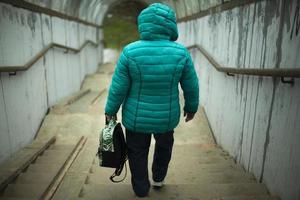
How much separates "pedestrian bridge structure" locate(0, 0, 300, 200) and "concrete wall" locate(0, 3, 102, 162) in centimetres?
2

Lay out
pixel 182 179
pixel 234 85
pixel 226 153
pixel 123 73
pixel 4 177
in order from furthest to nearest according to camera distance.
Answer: pixel 226 153 < pixel 234 85 < pixel 182 179 < pixel 4 177 < pixel 123 73

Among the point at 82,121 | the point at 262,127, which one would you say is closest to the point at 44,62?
the point at 82,121

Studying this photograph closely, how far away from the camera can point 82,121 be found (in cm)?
519

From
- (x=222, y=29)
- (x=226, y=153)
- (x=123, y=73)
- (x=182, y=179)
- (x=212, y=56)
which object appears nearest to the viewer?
(x=123, y=73)

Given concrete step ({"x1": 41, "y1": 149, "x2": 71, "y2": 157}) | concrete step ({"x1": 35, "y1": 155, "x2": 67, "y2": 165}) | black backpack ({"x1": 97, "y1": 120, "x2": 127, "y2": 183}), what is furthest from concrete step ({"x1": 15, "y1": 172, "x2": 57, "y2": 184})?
black backpack ({"x1": 97, "y1": 120, "x2": 127, "y2": 183})

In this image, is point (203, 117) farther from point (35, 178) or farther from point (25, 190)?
point (25, 190)

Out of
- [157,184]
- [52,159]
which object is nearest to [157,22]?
[157,184]

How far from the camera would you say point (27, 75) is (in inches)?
166

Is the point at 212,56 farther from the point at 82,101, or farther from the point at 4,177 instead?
the point at 4,177

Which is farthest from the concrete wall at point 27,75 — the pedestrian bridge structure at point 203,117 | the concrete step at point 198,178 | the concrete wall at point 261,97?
the concrete wall at point 261,97

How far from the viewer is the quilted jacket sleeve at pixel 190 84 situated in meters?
2.37

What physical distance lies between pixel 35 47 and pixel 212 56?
2.94 meters

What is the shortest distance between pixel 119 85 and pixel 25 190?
1.39m

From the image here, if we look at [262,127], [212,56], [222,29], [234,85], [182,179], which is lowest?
[182,179]
